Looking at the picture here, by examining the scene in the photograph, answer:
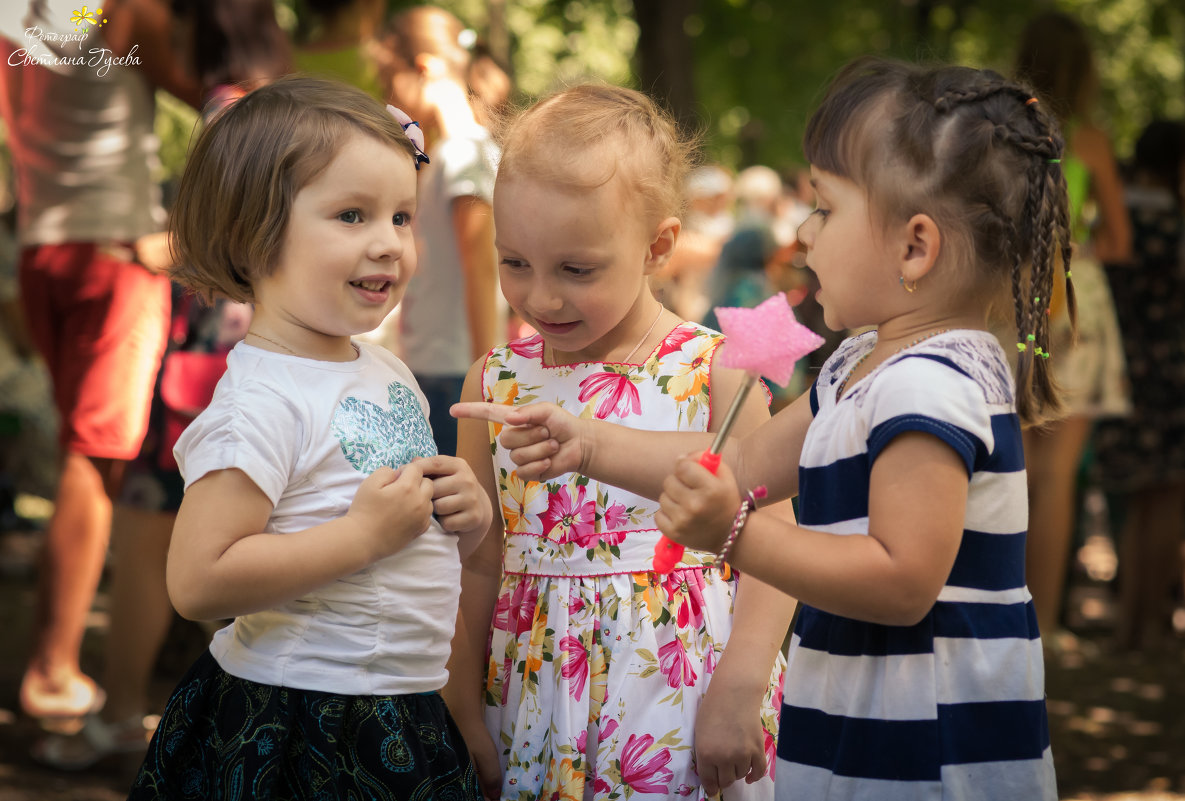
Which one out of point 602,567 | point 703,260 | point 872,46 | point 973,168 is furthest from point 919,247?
point 872,46

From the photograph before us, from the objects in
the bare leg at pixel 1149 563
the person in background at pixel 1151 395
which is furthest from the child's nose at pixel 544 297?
the bare leg at pixel 1149 563

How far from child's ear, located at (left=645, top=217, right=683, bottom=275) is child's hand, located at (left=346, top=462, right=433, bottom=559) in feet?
2.05

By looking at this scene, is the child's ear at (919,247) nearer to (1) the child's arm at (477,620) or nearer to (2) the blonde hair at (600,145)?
(2) the blonde hair at (600,145)

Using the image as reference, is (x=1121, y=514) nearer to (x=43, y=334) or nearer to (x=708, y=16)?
(x=43, y=334)

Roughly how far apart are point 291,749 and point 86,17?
2.79 meters

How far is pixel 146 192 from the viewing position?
156 inches

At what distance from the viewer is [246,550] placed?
168 centimetres

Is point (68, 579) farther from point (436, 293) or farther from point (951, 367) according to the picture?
point (951, 367)

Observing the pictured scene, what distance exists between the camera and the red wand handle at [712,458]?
157cm

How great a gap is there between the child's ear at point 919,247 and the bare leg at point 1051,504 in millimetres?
4096

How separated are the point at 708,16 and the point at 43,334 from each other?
9.14 metres

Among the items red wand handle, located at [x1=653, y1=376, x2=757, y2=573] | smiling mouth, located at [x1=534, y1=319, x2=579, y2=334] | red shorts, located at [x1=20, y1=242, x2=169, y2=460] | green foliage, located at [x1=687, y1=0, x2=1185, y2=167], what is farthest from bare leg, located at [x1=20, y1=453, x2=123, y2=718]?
green foliage, located at [x1=687, y1=0, x2=1185, y2=167]

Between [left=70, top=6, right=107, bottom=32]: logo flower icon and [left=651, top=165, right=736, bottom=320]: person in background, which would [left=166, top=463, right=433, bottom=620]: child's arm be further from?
[left=651, top=165, right=736, bottom=320]: person in background

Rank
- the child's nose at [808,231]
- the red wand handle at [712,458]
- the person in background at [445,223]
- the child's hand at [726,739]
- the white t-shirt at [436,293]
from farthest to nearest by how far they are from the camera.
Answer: the white t-shirt at [436,293], the person in background at [445,223], the child's hand at [726,739], the child's nose at [808,231], the red wand handle at [712,458]
